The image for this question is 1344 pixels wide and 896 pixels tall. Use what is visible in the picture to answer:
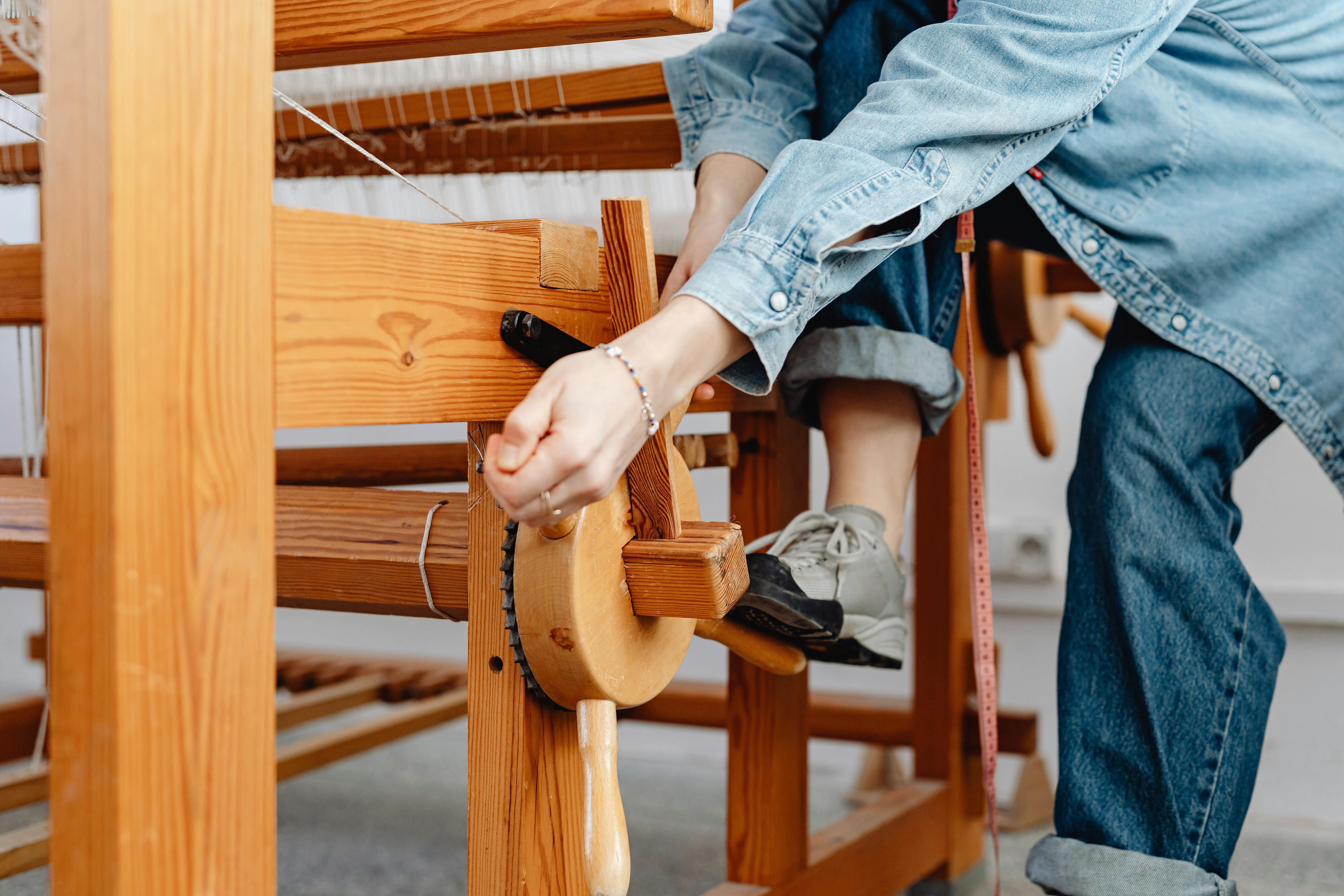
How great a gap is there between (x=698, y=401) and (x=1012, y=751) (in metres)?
0.77

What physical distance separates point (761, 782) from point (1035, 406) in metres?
0.62

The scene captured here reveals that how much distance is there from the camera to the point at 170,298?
1.29 ft

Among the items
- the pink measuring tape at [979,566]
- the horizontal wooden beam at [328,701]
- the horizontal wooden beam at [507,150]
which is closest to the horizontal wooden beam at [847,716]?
the horizontal wooden beam at [328,701]

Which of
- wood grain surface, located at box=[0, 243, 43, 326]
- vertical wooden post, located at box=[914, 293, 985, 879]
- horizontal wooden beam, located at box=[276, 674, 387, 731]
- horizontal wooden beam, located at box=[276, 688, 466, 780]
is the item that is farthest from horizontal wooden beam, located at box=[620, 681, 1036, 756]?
wood grain surface, located at box=[0, 243, 43, 326]

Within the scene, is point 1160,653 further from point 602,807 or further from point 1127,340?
point 602,807

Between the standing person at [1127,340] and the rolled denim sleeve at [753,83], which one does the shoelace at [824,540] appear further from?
the rolled denim sleeve at [753,83]

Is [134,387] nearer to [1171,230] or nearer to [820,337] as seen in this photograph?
[820,337]

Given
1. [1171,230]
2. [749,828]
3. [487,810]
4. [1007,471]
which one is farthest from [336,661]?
[1171,230]

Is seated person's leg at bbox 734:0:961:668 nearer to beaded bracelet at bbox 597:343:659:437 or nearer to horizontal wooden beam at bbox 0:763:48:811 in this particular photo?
beaded bracelet at bbox 597:343:659:437

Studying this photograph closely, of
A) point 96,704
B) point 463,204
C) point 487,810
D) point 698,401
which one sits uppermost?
point 463,204

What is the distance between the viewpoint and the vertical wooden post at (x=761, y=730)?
3.05 feet

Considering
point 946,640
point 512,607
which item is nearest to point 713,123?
point 512,607

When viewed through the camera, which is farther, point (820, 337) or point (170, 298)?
point (820, 337)

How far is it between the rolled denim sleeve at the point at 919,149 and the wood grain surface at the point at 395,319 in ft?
0.30
